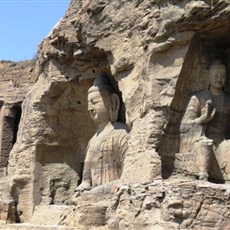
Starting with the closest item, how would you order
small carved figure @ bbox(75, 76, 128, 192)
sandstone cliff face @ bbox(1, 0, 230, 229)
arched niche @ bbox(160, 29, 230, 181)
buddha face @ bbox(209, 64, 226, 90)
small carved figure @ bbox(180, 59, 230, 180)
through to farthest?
sandstone cliff face @ bbox(1, 0, 230, 229) → small carved figure @ bbox(180, 59, 230, 180) → arched niche @ bbox(160, 29, 230, 181) → buddha face @ bbox(209, 64, 226, 90) → small carved figure @ bbox(75, 76, 128, 192)

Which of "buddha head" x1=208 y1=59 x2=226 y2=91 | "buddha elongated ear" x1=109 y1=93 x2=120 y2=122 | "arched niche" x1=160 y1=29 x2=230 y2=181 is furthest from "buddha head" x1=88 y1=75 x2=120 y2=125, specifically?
"buddha head" x1=208 y1=59 x2=226 y2=91

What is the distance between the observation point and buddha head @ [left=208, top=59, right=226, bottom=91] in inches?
307

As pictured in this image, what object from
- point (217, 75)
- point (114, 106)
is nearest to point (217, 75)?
point (217, 75)

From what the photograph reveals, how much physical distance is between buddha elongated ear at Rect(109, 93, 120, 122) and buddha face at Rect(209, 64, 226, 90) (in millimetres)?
2102

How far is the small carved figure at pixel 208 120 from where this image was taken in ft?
24.5

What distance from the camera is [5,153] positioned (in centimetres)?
1412

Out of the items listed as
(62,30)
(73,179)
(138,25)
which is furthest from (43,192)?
(138,25)

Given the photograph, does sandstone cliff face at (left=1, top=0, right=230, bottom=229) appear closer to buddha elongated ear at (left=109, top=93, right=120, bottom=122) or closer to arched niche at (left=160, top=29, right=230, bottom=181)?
arched niche at (left=160, top=29, right=230, bottom=181)

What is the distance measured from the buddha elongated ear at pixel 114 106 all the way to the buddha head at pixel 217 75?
2.08m

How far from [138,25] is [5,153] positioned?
Answer: 714 cm

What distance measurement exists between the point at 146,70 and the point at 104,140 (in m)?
1.87

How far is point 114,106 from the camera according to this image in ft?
31.1

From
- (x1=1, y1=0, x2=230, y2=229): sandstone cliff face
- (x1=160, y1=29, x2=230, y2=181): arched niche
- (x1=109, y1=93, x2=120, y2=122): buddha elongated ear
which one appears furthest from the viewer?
(x1=109, y1=93, x2=120, y2=122): buddha elongated ear

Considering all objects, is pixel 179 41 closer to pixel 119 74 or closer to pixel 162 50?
pixel 162 50
